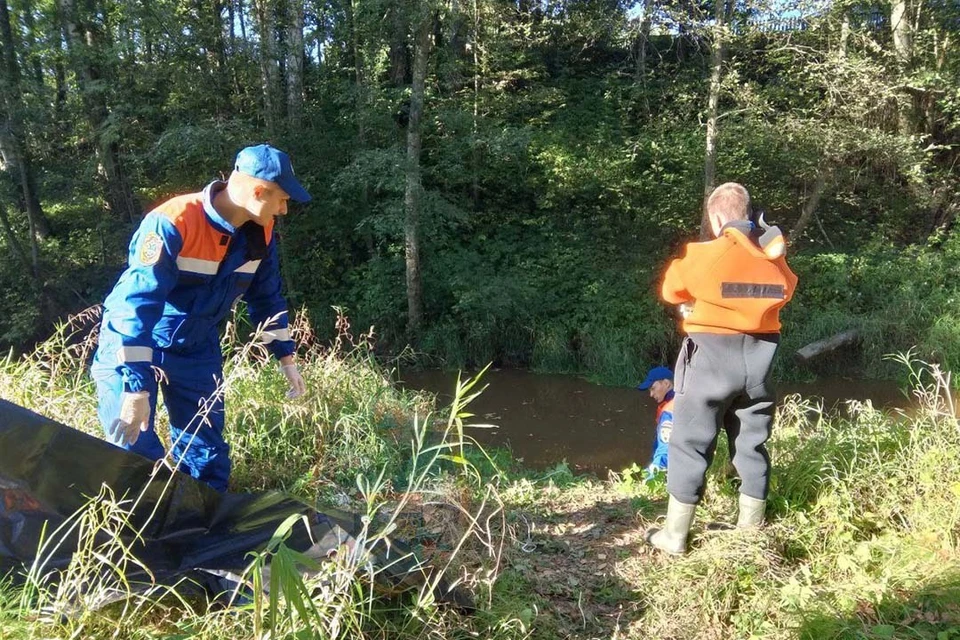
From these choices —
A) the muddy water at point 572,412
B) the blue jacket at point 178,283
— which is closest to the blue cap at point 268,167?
the blue jacket at point 178,283

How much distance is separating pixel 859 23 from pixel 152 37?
10.9 m

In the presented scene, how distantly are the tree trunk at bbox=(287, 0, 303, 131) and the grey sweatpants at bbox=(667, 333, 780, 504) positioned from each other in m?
9.19

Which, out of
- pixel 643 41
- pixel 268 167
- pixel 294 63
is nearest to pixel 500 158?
pixel 643 41

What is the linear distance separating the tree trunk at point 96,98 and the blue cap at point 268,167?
8.98m

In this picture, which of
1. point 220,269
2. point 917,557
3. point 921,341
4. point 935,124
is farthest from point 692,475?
point 935,124

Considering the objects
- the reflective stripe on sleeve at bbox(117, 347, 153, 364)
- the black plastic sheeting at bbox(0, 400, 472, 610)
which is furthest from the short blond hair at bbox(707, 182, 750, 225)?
the reflective stripe on sleeve at bbox(117, 347, 153, 364)

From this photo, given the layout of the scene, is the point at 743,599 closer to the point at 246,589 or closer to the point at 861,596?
the point at 861,596

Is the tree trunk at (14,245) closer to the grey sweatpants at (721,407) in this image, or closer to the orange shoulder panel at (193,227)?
the orange shoulder panel at (193,227)

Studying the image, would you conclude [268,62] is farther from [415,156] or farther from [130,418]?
[130,418]

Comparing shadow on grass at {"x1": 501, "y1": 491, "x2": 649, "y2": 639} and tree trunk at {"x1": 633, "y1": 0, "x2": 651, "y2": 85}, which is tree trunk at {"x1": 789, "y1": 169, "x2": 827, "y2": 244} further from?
shadow on grass at {"x1": 501, "y1": 491, "x2": 649, "y2": 639}

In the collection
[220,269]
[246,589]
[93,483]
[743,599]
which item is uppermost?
[220,269]

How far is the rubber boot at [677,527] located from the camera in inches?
103

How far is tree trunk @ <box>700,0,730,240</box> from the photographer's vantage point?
8695 millimetres

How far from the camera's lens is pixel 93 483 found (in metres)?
2.07
